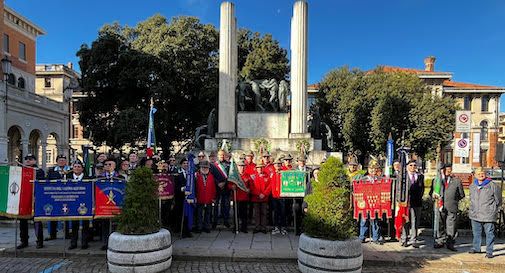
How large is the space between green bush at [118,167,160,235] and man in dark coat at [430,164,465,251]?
242 inches

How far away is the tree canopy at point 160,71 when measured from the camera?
3075 cm

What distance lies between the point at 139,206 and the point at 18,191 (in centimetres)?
302

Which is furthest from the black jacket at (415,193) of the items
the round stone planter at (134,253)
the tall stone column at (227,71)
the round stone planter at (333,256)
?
the tall stone column at (227,71)

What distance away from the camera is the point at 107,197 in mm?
7637

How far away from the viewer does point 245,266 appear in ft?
23.7

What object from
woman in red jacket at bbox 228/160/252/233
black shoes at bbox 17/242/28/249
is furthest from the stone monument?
black shoes at bbox 17/242/28/249

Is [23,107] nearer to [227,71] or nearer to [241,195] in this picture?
[227,71]

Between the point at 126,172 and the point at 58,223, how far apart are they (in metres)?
2.40

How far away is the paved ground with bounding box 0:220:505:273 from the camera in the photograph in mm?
7133

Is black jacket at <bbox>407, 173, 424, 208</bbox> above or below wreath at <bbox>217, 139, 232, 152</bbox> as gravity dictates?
below

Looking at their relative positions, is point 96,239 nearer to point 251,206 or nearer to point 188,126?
point 251,206

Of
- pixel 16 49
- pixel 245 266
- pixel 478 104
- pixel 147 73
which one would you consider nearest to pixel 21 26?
pixel 16 49

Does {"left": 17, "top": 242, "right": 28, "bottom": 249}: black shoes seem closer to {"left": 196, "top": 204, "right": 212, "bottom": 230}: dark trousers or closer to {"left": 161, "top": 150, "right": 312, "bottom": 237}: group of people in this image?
{"left": 161, "top": 150, "right": 312, "bottom": 237}: group of people

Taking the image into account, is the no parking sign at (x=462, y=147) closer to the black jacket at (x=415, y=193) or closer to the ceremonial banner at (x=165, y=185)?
the black jacket at (x=415, y=193)
